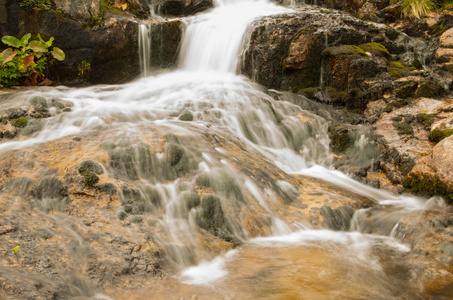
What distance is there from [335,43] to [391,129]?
403 cm

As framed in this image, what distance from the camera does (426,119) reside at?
308 inches

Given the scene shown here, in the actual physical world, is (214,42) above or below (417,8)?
below

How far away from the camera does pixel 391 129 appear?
798 centimetres

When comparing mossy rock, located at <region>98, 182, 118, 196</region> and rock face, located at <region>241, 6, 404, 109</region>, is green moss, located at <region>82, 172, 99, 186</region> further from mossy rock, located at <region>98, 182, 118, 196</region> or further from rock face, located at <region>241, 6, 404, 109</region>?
rock face, located at <region>241, 6, 404, 109</region>

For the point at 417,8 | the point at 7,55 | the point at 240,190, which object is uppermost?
the point at 417,8

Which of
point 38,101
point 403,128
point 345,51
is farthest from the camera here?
point 345,51

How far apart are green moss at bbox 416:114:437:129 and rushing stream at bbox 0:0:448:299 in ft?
7.19

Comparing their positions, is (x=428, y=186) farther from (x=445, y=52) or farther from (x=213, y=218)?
(x=445, y=52)

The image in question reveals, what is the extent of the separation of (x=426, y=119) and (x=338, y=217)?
428 centimetres

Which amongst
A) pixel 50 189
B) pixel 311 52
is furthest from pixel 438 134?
pixel 50 189

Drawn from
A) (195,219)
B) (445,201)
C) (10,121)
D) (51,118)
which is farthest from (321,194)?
(10,121)

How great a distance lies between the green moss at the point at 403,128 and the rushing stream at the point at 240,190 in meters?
1.65

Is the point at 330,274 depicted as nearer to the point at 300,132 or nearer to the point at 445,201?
the point at 445,201

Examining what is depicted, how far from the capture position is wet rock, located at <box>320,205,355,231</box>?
509cm
